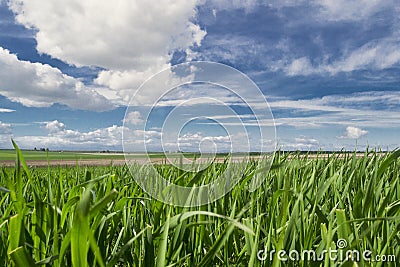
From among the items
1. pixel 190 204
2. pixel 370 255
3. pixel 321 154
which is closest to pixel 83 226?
pixel 190 204

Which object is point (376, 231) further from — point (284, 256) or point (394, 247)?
point (284, 256)

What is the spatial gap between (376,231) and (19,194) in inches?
41.9

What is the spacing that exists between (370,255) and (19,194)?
101cm

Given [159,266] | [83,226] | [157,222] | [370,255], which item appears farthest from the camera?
[157,222]

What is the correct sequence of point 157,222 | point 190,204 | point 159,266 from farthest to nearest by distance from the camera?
1. point 190,204
2. point 157,222
3. point 159,266

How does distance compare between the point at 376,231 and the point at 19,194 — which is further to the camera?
the point at 376,231

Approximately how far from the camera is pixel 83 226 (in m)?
0.68

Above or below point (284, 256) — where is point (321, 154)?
above

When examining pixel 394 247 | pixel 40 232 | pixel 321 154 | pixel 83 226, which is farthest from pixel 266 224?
pixel 321 154

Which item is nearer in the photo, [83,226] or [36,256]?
[83,226]

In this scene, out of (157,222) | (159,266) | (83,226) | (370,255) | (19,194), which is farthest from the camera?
(157,222)

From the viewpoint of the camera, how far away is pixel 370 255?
45.1 inches

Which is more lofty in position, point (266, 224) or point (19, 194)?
point (19, 194)

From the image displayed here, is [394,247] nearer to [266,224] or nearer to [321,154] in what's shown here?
[266,224]
